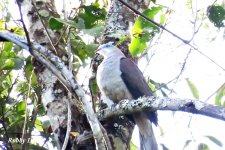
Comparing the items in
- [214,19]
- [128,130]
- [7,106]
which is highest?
[7,106]

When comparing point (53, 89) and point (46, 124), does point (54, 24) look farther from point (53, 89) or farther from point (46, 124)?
point (46, 124)

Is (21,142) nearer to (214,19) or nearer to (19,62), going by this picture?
(19,62)

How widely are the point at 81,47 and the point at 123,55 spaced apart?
0.39 metres

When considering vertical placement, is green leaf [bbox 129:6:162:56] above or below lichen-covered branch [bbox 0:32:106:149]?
above

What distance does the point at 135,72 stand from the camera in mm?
3539

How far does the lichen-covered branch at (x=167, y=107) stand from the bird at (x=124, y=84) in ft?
1.80

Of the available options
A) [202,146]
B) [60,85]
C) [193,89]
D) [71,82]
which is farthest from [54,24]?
[202,146]

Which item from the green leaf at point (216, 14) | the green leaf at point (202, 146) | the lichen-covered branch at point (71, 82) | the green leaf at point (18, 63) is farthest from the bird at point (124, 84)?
the green leaf at point (216, 14)

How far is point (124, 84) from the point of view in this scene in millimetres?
3652

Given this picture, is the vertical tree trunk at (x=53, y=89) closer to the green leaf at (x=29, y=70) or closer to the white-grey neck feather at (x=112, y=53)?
the green leaf at (x=29, y=70)

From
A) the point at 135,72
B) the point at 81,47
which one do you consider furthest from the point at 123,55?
the point at 81,47

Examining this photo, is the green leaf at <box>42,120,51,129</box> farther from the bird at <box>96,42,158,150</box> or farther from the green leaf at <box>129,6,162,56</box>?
the green leaf at <box>129,6,162,56</box>

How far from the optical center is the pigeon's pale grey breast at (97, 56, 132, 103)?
11.3 ft

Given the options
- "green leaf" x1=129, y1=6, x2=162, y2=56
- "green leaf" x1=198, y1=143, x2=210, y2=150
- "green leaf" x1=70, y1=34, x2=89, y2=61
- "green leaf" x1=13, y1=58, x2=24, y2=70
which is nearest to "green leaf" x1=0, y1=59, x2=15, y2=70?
"green leaf" x1=13, y1=58, x2=24, y2=70
